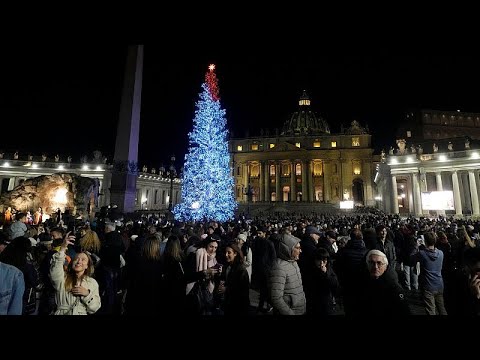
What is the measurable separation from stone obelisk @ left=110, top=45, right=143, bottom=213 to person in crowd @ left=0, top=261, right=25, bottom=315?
57.3 ft

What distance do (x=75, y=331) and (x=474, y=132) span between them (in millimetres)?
75011

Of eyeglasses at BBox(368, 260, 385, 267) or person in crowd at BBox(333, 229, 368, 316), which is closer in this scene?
eyeglasses at BBox(368, 260, 385, 267)

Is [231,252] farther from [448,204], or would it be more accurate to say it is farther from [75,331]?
[448,204]

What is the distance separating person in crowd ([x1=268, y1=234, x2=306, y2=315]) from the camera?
3.40 metres

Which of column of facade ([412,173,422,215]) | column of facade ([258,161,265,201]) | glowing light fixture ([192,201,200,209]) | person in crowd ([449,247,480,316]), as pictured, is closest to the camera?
person in crowd ([449,247,480,316])

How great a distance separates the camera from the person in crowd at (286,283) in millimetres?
3404

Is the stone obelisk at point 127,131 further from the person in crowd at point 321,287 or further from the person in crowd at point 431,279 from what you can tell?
the person in crowd at point 431,279

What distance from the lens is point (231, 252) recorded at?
3.91m

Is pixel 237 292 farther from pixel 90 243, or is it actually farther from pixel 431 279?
pixel 431 279

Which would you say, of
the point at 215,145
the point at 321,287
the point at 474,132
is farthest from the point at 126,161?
the point at 474,132

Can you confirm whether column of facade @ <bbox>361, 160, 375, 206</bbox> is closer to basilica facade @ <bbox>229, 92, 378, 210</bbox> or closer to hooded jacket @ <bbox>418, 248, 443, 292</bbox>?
basilica facade @ <bbox>229, 92, 378, 210</bbox>

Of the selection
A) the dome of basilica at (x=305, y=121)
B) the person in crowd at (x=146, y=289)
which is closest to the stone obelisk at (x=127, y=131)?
the person in crowd at (x=146, y=289)

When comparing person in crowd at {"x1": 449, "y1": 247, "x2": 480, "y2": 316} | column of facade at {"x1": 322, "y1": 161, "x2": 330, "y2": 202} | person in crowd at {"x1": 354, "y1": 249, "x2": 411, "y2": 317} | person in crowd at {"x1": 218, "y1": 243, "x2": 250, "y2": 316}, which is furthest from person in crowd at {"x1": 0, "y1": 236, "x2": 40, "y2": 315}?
column of facade at {"x1": 322, "y1": 161, "x2": 330, "y2": 202}

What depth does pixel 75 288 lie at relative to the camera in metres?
2.93
